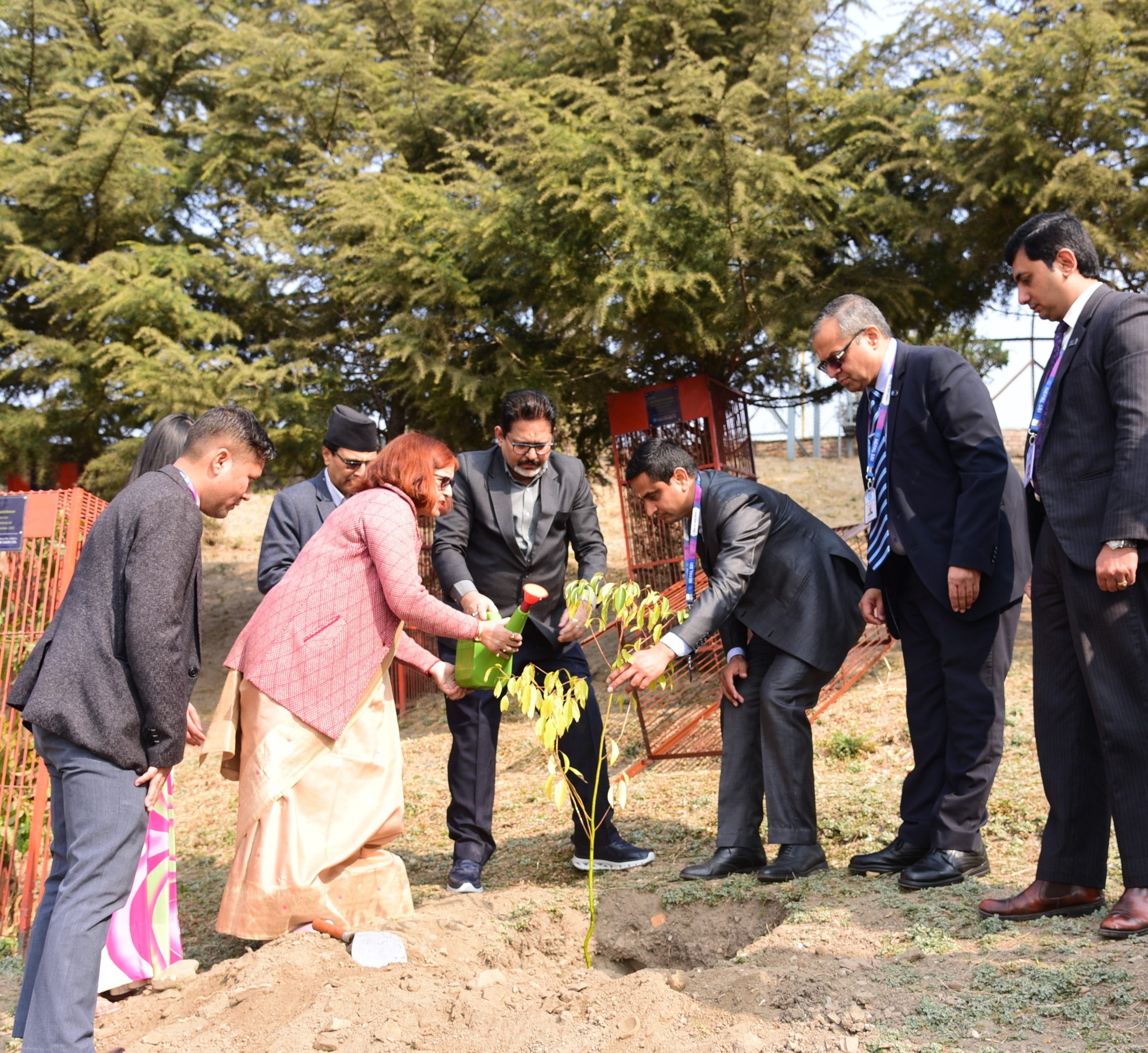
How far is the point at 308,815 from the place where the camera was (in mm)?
3387

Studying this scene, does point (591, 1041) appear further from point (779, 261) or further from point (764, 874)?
point (779, 261)

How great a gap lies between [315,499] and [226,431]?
152 centimetres

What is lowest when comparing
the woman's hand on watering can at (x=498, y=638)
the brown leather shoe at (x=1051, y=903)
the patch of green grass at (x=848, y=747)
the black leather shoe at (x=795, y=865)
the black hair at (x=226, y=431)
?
the patch of green grass at (x=848, y=747)

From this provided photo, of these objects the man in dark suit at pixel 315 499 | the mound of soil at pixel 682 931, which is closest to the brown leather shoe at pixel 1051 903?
the mound of soil at pixel 682 931

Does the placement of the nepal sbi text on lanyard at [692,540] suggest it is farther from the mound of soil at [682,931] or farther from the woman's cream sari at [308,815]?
the woman's cream sari at [308,815]

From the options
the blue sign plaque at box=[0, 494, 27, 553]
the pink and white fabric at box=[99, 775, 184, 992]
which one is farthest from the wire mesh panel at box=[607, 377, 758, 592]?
the pink and white fabric at box=[99, 775, 184, 992]

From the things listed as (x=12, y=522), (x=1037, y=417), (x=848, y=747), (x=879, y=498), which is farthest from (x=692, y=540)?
(x=12, y=522)

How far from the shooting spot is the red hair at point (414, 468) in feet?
11.8

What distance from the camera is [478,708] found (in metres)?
4.38

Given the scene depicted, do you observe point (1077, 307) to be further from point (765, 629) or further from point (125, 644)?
point (125, 644)

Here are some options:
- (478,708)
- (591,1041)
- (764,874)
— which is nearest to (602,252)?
(478,708)

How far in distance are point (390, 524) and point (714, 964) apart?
1841 millimetres

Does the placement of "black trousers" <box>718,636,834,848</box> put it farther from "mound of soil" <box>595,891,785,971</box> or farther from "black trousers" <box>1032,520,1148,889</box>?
"black trousers" <box>1032,520,1148,889</box>

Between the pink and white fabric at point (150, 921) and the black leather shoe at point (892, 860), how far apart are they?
8.37 feet
